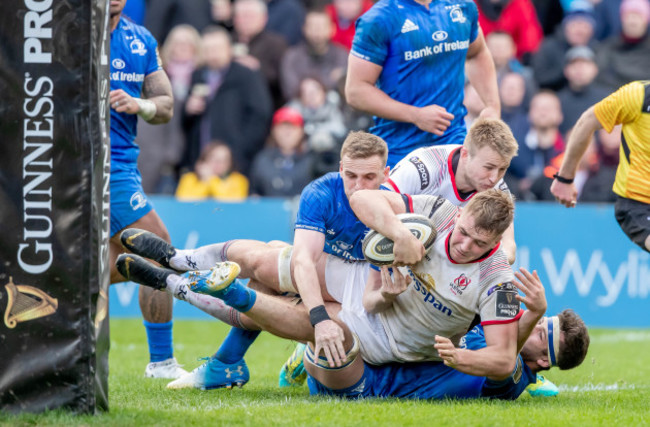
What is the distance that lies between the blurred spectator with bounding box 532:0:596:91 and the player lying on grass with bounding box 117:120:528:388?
9.34 metres

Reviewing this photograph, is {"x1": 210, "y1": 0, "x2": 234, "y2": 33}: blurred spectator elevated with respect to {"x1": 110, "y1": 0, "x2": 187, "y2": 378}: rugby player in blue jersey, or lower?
elevated

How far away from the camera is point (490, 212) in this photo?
224 inches

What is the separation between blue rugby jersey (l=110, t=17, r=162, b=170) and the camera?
7945 millimetres

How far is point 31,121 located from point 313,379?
2.62m

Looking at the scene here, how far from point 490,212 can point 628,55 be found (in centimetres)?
1090

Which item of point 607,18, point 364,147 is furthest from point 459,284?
point 607,18

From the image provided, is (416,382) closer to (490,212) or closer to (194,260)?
(490,212)

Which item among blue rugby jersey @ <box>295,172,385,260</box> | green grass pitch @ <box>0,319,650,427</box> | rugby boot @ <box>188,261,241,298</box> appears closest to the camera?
green grass pitch @ <box>0,319,650,427</box>

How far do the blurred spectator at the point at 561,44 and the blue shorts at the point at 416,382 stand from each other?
10.2 m

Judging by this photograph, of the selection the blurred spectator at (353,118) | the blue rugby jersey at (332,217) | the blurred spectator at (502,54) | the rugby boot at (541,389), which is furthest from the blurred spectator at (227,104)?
the rugby boot at (541,389)

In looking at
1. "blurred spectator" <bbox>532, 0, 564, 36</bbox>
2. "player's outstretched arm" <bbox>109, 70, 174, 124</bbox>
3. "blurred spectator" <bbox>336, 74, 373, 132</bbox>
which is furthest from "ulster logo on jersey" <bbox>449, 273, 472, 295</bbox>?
"blurred spectator" <bbox>532, 0, 564, 36</bbox>

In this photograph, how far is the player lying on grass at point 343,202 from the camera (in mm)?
6543

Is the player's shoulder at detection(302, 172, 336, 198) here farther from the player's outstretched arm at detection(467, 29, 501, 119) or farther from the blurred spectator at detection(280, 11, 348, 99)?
the blurred spectator at detection(280, 11, 348, 99)

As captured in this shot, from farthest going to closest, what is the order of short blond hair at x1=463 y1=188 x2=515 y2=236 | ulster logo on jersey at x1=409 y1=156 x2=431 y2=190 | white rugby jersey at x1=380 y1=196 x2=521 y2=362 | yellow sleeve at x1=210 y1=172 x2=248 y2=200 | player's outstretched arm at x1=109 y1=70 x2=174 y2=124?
yellow sleeve at x1=210 y1=172 x2=248 y2=200 < player's outstretched arm at x1=109 y1=70 x2=174 y2=124 < ulster logo on jersey at x1=409 y1=156 x2=431 y2=190 < white rugby jersey at x1=380 y1=196 x2=521 y2=362 < short blond hair at x1=463 y1=188 x2=515 y2=236
